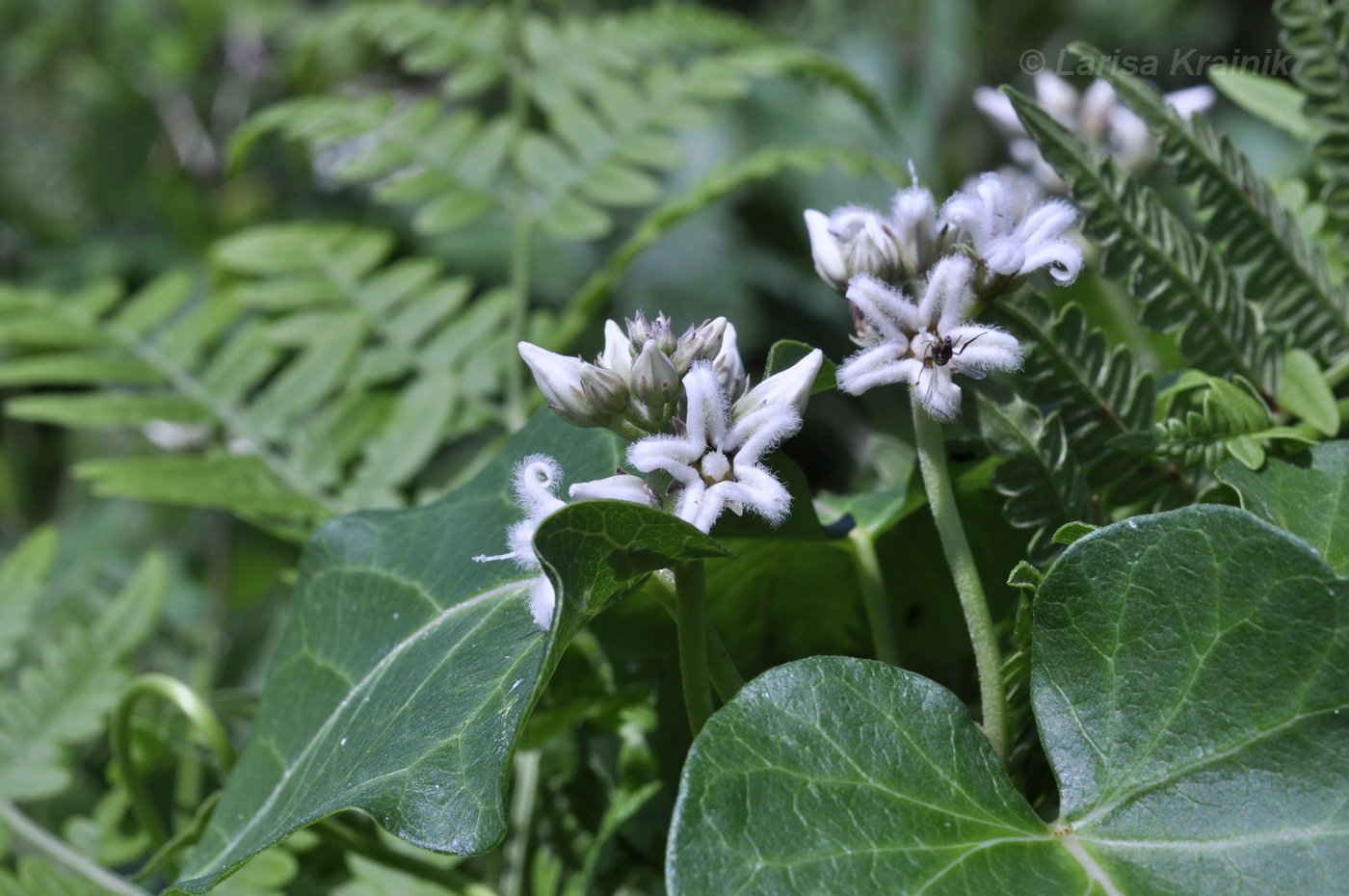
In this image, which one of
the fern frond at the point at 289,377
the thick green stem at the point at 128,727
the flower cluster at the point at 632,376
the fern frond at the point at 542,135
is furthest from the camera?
the fern frond at the point at 542,135

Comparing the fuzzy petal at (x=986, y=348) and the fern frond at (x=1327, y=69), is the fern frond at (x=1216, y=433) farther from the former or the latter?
the fern frond at (x=1327, y=69)

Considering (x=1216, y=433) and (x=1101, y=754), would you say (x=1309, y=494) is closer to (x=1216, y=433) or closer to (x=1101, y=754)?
(x=1216, y=433)

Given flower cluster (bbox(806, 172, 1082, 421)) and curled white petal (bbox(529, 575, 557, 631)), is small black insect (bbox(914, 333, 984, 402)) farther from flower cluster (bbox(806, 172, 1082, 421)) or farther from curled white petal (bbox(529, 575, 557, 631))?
curled white petal (bbox(529, 575, 557, 631))

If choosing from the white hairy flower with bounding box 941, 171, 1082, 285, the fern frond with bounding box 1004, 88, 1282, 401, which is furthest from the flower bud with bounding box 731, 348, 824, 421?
the fern frond with bounding box 1004, 88, 1282, 401

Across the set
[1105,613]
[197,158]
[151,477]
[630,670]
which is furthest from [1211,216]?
[197,158]

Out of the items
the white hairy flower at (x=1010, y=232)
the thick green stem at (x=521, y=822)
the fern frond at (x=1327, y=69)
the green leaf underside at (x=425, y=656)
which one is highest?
the fern frond at (x=1327, y=69)

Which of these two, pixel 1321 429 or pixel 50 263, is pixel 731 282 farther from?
pixel 1321 429

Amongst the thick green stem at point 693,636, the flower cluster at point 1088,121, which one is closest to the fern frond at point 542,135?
the flower cluster at point 1088,121

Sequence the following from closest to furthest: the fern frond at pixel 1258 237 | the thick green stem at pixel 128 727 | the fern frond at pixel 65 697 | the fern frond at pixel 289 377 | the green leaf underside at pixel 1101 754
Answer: the green leaf underside at pixel 1101 754 < the fern frond at pixel 1258 237 < the thick green stem at pixel 128 727 < the fern frond at pixel 65 697 < the fern frond at pixel 289 377
